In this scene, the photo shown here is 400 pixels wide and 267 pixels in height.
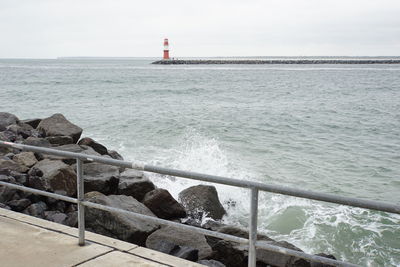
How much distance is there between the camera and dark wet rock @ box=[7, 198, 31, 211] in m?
5.74

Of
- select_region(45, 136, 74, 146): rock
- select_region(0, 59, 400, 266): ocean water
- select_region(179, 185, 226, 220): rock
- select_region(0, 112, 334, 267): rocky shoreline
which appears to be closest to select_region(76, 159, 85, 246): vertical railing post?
select_region(0, 112, 334, 267): rocky shoreline

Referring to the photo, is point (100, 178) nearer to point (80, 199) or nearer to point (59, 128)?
point (80, 199)

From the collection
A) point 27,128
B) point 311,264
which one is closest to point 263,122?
point 27,128

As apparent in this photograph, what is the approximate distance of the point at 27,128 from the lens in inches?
477

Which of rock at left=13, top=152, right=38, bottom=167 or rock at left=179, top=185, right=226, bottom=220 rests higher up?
rock at left=13, top=152, right=38, bottom=167

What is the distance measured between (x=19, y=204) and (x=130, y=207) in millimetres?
1442

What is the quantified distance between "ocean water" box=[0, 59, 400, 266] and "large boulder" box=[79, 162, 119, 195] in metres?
2.34

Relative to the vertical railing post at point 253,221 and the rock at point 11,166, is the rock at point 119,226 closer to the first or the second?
the rock at point 11,166

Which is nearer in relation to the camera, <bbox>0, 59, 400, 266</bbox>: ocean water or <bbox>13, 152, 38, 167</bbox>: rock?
<bbox>13, 152, 38, 167</bbox>: rock

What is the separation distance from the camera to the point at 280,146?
641 inches

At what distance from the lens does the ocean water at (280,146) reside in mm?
8070

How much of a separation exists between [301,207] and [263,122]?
12.8 metres

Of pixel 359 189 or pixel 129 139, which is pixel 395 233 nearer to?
pixel 359 189

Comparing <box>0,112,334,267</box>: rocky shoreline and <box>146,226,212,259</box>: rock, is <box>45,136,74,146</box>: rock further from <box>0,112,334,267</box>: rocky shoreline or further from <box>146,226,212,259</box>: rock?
<box>146,226,212,259</box>: rock
